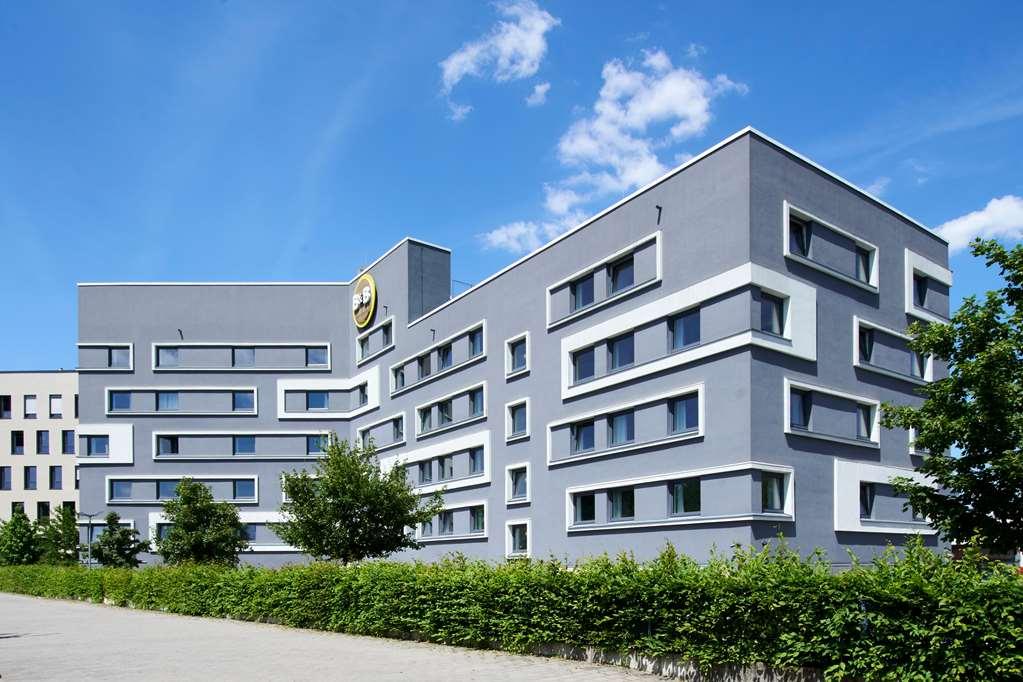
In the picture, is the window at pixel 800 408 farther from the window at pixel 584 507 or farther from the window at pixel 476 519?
the window at pixel 476 519

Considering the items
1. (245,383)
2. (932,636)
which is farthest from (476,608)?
(245,383)

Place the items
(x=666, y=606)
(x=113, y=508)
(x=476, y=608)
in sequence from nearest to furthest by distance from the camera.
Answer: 1. (x=666, y=606)
2. (x=476, y=608)
3. (x=113, y=508)

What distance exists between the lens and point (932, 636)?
1069 cm

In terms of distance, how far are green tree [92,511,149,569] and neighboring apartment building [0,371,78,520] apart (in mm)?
31954

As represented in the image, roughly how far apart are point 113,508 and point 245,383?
1101 centimetres

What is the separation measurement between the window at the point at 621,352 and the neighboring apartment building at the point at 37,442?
65407mm

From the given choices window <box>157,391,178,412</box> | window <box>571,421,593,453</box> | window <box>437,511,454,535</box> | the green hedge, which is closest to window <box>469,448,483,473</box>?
window <box>437,511,454,535</box>

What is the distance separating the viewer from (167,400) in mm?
59344

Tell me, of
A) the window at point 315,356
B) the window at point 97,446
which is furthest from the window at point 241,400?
the window at point 97,446

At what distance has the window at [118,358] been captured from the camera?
195 ft

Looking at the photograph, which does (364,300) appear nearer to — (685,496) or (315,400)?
(315,400)

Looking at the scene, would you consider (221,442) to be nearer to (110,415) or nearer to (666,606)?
(110,415)

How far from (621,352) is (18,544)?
56.9 metres

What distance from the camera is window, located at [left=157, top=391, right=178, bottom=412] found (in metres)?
59.2
